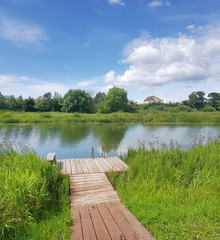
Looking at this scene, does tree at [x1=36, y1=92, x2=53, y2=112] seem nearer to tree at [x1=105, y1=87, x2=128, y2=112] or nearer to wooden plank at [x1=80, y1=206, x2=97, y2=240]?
tree at [x1=105, y1=87, x2=128, y2=112]

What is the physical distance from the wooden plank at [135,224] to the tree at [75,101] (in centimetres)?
3596

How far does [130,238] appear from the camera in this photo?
206cm

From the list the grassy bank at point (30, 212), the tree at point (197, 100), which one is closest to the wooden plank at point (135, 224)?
the grassy bank at point (30, 212)

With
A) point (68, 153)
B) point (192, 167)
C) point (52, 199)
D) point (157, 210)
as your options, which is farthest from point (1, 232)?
point (68, 153)

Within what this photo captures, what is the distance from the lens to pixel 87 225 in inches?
90.4

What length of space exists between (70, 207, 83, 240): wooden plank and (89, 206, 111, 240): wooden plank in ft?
0.64

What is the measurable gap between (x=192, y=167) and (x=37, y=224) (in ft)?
11.9

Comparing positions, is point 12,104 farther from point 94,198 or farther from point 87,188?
point 94,198

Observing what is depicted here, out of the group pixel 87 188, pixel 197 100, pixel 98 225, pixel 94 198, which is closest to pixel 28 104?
pixel 87 188

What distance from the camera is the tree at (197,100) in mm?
47306

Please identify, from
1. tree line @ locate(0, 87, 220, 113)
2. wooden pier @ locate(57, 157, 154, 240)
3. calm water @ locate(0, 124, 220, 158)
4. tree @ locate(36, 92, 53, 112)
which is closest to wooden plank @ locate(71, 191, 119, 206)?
wooden pier @ locate(57, 157, 154, 240)

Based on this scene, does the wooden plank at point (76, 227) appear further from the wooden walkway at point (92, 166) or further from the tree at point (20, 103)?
the tree at point (20, 103)

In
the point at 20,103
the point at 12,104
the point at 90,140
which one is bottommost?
the point at 90,140

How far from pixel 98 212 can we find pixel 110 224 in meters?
0.34
